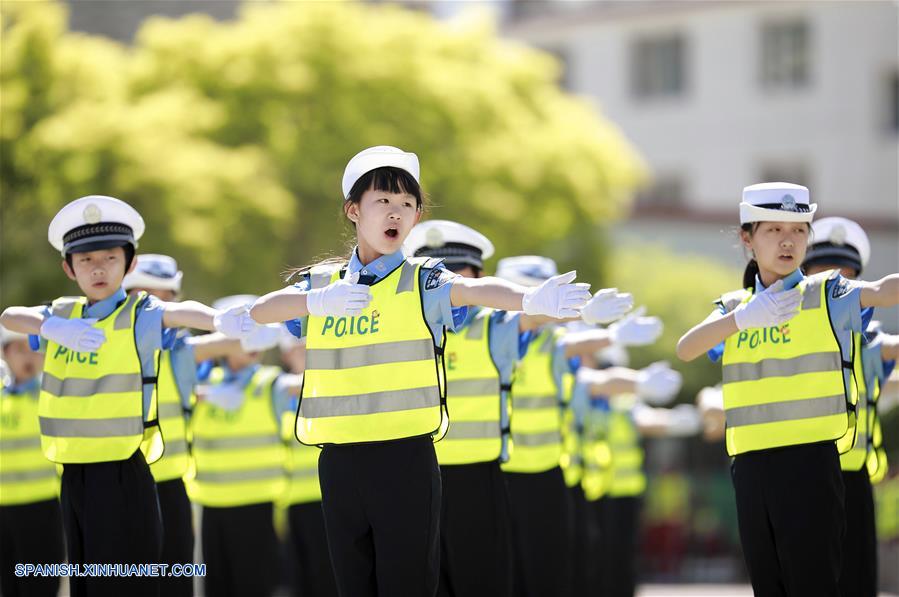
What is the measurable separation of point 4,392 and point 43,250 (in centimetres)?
624

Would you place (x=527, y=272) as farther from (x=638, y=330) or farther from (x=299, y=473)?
(x=299, y=473)

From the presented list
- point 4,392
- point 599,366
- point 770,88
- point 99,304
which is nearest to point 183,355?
point 99,304

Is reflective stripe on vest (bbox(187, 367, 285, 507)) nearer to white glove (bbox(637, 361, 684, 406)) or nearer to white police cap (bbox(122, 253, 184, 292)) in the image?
white police cap (bbox(122, 253, 184, 292))

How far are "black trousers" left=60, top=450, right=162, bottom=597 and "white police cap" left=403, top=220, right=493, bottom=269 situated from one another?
2186 mm

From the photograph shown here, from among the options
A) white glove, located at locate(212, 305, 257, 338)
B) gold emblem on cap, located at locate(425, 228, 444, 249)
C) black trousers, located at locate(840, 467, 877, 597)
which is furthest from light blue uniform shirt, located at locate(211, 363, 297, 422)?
black trousers, located at locate(840, 467, 877, 597)

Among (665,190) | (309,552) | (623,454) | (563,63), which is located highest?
(563,63)

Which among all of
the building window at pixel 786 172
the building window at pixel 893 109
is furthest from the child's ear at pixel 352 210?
the building window at pixel 893 109

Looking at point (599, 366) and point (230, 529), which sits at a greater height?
point (599, 366)

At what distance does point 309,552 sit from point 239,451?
926mm

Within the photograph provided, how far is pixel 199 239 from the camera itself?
55.6 ft

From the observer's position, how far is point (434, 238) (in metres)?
8.54

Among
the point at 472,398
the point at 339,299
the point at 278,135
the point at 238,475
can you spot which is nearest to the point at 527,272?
the point at 472,398

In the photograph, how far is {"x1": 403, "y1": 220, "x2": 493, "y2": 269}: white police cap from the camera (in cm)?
845

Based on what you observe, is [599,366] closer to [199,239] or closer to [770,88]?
[199,239]
